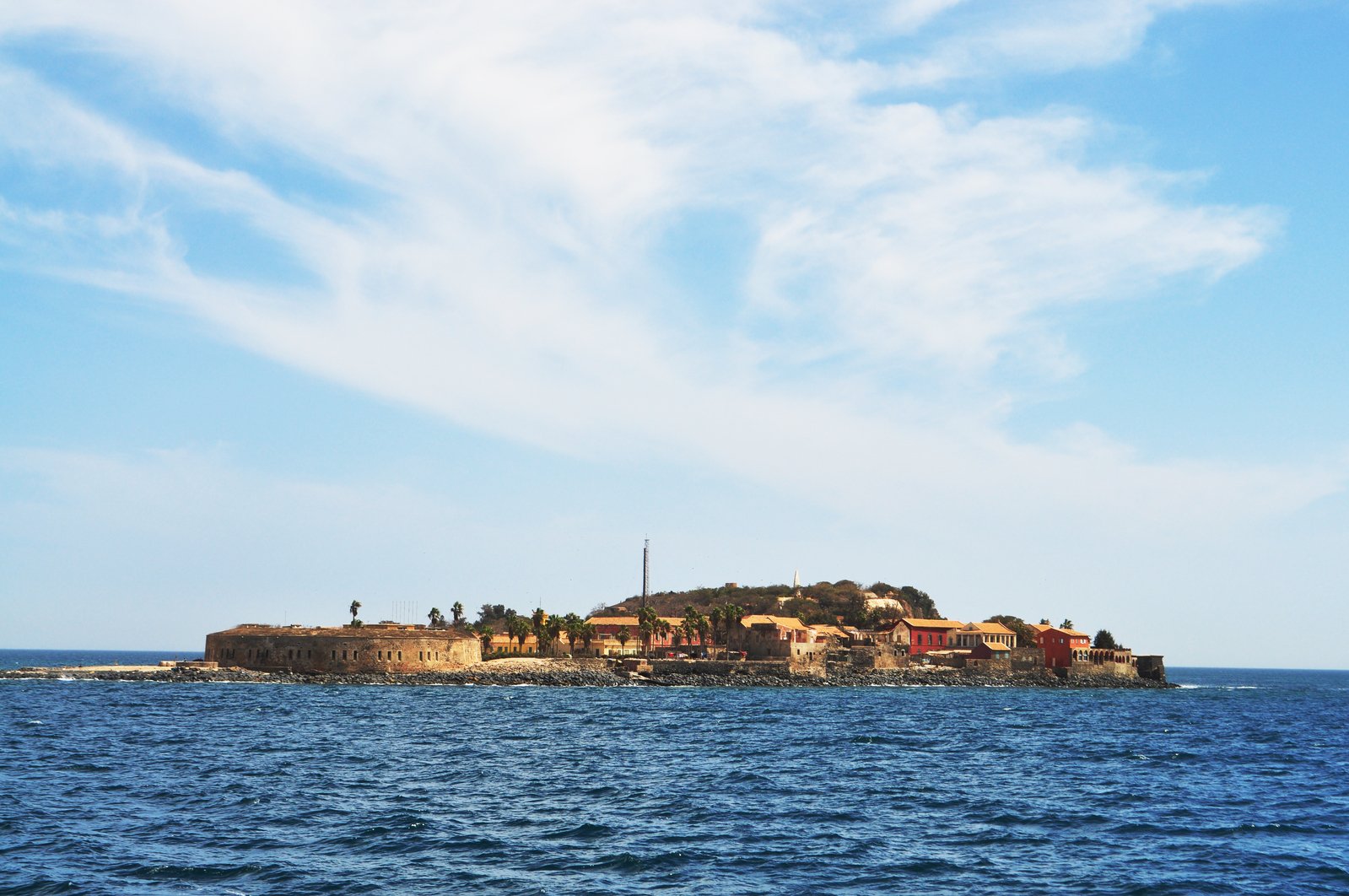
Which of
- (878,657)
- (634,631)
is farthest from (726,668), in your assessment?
(634,631)

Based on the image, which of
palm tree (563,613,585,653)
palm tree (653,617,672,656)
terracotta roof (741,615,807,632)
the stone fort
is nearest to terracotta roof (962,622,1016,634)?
terracotta roof (741,615,807,632)

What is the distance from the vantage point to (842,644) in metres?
155

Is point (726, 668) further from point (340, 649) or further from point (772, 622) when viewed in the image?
point (340, 649)

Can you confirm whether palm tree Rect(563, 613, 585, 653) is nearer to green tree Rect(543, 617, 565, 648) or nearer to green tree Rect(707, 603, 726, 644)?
green tree Rect(543, 617, 565, 648)

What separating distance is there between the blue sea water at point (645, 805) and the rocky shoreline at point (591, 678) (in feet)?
117

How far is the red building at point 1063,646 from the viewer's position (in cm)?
15150

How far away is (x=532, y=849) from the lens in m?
32.3

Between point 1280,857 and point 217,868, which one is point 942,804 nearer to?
point 1280,857

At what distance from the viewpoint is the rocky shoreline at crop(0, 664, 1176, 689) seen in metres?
117

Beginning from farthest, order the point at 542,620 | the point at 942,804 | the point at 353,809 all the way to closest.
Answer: the point at 542,620 < the point at 942,804 < the point at 353,809

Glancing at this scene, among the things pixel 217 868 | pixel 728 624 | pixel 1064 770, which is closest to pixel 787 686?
pixel 728 624

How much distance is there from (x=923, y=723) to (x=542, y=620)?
7277cm

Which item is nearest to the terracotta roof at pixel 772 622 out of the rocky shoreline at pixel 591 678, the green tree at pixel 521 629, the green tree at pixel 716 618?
the green tree at pixel 716 618

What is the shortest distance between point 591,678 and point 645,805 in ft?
281
